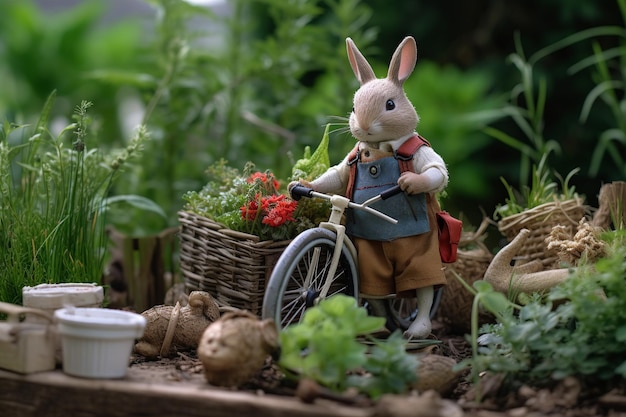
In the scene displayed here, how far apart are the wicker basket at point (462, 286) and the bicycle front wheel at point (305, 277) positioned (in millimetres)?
615

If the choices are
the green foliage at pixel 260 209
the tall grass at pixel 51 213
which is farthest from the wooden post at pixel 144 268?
the green foliage at pixel 260 209

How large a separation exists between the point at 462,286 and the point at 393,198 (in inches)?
29.1

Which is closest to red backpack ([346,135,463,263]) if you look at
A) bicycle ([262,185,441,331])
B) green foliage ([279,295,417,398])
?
bicycle ([262,185,441,331])

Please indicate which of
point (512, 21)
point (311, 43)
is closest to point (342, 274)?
point (311, 43)

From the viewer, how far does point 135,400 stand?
6.12 ft

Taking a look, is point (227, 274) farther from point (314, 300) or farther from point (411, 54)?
point (411, 54)

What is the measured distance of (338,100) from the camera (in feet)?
12.8

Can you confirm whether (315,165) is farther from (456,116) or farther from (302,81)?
(302,81)

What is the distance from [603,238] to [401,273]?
660mm

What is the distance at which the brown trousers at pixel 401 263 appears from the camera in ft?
7.98

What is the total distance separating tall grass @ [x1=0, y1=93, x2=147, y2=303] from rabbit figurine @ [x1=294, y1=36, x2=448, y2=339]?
0.82m

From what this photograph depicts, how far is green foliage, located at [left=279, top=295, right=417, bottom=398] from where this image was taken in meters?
1.83

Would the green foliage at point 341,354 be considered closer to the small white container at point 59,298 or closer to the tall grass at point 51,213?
the small white container at point 59,298

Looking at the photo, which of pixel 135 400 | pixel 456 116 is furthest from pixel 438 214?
pixel 456 116
